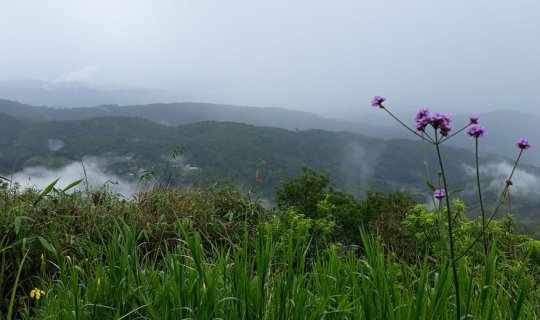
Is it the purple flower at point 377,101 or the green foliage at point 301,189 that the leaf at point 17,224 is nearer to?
the purple flower at point 377,101

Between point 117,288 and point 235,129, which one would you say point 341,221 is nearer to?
point 117,288

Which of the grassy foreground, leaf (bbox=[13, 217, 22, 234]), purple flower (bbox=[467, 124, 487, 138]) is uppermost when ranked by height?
purple flower (bbox=[467, 124, 487, 138])

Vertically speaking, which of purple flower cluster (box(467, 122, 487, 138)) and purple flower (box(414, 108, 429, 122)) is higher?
purple flower (box(414, 108, 429, 122))

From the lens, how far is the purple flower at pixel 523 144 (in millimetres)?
1851

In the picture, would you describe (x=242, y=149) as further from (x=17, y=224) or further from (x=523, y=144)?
(x=523, y=144)

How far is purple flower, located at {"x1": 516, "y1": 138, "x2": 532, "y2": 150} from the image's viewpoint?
185 cm

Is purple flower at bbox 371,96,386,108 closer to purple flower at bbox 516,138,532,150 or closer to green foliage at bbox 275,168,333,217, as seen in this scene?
purple flower at bbox 516,138,532,150

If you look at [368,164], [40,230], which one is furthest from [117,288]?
[368,164]

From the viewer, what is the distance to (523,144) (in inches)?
74.4

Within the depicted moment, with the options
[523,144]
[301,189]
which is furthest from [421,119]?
[301,189]

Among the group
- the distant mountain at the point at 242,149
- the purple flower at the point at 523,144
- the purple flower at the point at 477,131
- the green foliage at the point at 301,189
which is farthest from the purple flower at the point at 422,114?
the distant mountain at the point at 242,149

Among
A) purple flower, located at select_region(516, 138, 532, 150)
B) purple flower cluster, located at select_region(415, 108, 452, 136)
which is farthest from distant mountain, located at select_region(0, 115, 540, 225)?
purple flower cluster, located at select_region(415, 108, 452, 136)

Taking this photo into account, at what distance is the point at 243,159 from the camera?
73875 millimetres

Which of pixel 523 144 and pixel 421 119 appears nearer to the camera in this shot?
pixel 421 119
